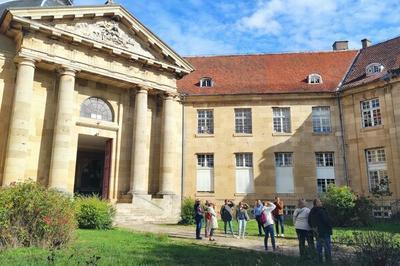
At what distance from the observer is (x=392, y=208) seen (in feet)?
73.2

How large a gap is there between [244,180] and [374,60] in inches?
502

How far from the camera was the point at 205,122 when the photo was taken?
27094 mm

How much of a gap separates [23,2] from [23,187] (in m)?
18.2

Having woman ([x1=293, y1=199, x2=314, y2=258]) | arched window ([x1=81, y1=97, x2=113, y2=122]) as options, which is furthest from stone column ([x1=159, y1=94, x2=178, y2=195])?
woman ([x1=293, y1=199, x2=314, y2=258])

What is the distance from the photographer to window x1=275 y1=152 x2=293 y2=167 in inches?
1008

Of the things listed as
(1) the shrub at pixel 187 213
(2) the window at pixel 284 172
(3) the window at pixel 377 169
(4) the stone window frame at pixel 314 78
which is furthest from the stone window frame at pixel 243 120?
(1) the shrub at pixel 187 213

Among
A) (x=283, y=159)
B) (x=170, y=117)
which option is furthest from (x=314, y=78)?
(x=170, y=117)

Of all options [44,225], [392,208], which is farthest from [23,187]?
[392,208]

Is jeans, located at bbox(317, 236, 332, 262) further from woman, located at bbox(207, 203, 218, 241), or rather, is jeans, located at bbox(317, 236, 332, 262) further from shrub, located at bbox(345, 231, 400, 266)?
woman, located at bbox(207, 203, 218, 241)

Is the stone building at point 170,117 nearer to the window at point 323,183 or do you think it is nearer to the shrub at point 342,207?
the window at point 323,183

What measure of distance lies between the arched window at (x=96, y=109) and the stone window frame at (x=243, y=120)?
894 cm

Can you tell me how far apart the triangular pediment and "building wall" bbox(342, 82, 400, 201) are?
11.3 m

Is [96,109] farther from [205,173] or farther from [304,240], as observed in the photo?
[304,240]

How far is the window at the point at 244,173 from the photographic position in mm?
25609
